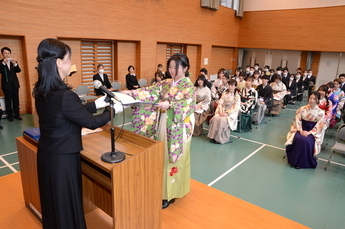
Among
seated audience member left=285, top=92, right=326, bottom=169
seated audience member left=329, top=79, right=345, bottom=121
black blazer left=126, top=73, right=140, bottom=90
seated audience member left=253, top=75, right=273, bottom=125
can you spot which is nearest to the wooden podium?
seated audience member left=285, top=92, right=326, bottom=169

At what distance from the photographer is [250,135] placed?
20.8 feet

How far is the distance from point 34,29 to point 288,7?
11.6m

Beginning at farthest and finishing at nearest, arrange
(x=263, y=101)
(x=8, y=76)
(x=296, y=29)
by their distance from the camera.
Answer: (x=296, y=29) → (x=263, y=101) → (x=8, y=76)

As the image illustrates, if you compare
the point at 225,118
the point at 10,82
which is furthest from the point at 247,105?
the point at 10,82

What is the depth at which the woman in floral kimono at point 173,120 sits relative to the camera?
2730mm

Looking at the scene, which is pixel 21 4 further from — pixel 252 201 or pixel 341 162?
pixel 341 162

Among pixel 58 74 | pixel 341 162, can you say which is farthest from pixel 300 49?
pixel 58 74

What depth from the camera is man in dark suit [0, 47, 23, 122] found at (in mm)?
5871

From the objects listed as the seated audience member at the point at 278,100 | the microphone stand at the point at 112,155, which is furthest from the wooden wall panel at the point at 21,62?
the seated audience member at the point at 278,100

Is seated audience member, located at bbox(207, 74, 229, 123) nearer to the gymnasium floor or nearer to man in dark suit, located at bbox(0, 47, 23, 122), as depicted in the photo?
the gymnasium floor

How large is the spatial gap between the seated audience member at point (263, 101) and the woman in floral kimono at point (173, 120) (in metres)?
4.95

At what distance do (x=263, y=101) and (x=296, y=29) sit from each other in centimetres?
682

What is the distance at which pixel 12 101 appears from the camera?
630 cm

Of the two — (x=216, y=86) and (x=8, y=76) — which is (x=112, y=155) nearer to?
(x=8, y=76)
